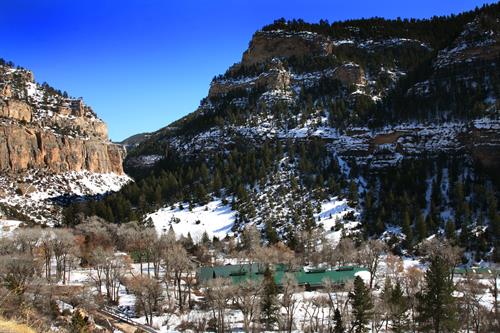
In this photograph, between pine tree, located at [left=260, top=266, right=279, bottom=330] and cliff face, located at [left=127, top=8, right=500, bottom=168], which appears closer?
pine tree, located at [left=260, top=266, right=279, bottom=330]

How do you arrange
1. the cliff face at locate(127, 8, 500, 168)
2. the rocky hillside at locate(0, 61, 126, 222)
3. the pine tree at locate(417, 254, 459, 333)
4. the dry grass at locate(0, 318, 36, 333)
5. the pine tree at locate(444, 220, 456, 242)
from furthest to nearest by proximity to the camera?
the rocky hillside at locate(0, 61, 126, 222) < the cliff face at locate(127, 8, 500, 168) < the pine tree at locate(444, 220, 456, 242) < the pine tree at locate(417, 254, 459, 333) < the dry grass at locate(0, 318, 36, 333)

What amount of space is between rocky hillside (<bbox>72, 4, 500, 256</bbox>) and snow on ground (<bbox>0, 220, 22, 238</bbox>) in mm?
18440

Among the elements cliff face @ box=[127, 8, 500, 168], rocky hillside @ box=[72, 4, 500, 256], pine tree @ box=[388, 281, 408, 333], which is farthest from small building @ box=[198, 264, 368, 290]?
cliff face @ box=[127, 8, 500, 168]

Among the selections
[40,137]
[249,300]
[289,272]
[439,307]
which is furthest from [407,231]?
[40,137]

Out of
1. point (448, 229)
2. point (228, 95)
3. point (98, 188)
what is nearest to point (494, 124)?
point (448, 229)

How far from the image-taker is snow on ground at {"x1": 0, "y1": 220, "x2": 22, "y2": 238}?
89713 mm

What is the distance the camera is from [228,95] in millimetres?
182000

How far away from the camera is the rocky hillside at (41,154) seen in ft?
445

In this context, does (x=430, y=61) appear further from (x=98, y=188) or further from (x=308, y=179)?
(x=98, y=188)

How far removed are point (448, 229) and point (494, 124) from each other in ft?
144

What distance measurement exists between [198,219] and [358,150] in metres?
52.4

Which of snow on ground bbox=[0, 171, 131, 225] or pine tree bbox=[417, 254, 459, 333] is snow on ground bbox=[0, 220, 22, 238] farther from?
pine tree bbox=[417, 254, 459, 333]

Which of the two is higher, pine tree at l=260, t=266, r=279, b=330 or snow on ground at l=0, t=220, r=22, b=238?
snow on ground at l=0, t=220, r=22, b=238

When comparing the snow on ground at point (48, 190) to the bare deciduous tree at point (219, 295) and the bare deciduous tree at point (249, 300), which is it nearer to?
the bare deciduous tree at point (219, 295)
